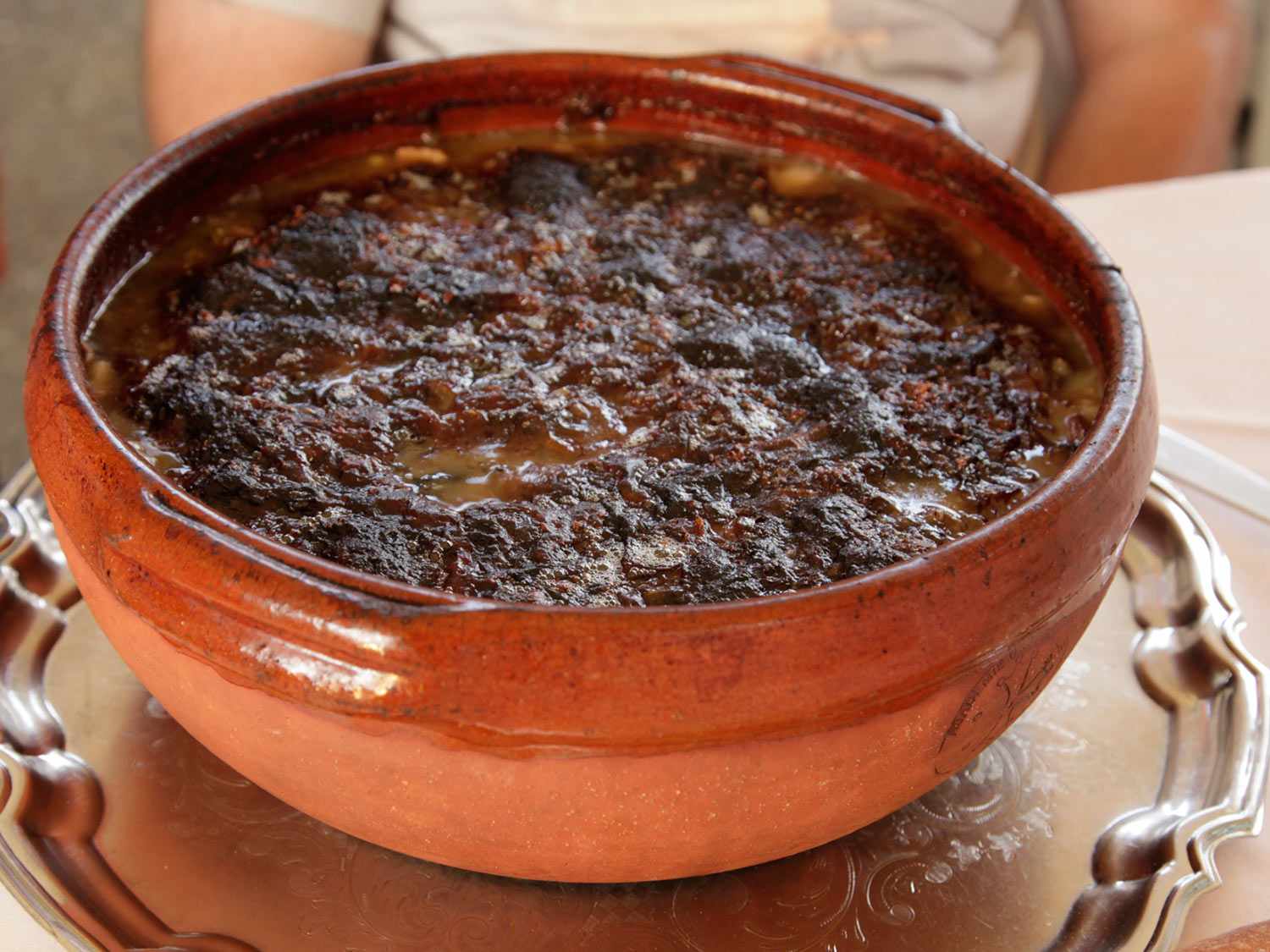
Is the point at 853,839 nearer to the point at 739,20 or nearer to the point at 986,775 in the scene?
the point at 986,775

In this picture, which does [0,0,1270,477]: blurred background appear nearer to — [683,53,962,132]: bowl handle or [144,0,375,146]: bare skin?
[144,0,375,146]: bare skin

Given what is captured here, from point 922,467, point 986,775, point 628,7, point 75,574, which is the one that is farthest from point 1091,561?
point 628,7

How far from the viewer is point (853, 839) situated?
32.4 inches

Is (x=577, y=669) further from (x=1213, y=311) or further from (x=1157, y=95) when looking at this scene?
(x=1157, y=95)

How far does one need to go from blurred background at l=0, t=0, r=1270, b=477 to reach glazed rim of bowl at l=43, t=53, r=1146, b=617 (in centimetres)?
187

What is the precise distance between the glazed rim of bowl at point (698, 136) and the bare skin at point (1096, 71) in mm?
779

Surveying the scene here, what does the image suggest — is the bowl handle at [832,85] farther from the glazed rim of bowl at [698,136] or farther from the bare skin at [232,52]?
the bare skin at [232,52]

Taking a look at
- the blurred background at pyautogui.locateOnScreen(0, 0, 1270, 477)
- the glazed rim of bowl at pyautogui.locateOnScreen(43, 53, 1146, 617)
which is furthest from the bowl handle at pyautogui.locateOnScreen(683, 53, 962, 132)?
the blurred background at pyautogui.locateOnScreen(0, 0, 1270, 477)

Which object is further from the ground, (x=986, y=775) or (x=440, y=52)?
(x=440, y=52)

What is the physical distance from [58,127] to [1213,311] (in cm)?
324

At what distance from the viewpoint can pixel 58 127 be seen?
11.7ft

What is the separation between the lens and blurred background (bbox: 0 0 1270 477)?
109 inches

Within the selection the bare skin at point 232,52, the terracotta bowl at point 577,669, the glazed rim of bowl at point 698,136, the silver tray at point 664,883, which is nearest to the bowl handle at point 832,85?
the glazed rim of bowl at point 698,136

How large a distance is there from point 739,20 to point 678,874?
145cm
